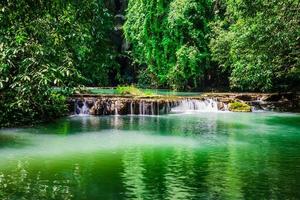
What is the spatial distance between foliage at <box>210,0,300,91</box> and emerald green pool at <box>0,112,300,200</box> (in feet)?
11.7

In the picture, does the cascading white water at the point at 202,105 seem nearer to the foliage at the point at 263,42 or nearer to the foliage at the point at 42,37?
the foliage at the point at 263,42

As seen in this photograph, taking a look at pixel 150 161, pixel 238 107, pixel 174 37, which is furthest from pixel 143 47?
pixel 150 161

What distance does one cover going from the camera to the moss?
24750mm

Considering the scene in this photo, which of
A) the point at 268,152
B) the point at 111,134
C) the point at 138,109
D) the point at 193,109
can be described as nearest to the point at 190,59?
the point at 193,109

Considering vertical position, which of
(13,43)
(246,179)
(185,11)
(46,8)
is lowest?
(246,179)

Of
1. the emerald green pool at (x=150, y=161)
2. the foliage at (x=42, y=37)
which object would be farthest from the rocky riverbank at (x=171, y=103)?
the foliage at (x=42, y=37)

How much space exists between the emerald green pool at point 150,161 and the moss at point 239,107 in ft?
17.8

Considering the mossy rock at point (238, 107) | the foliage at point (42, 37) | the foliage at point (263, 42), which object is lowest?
the mossy rock at point (238, 107)

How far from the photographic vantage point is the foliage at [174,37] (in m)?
35.0

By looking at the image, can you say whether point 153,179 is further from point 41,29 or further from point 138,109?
point 138,109

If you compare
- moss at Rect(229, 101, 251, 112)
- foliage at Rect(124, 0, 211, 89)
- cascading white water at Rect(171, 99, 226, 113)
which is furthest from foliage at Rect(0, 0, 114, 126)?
foliage at Rect(124, 0, 211, 89)

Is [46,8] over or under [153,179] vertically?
over

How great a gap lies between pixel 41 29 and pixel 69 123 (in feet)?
45.9

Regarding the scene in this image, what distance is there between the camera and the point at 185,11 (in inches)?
1387
